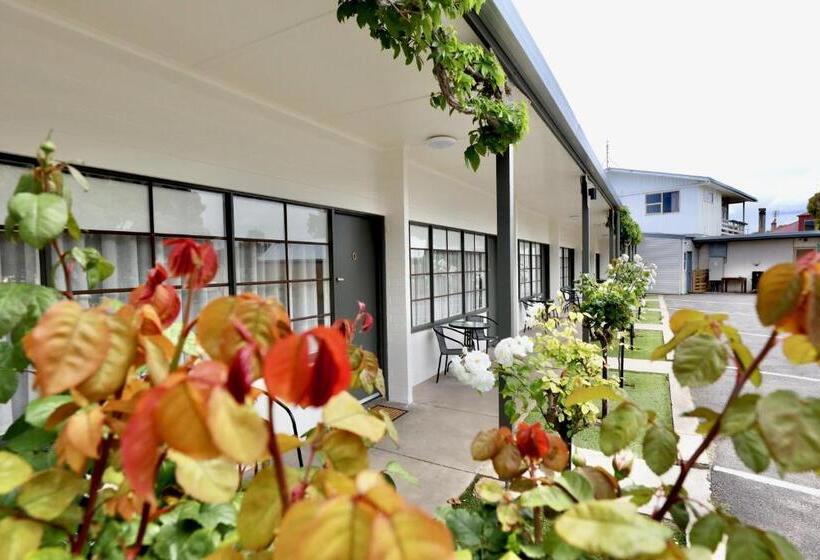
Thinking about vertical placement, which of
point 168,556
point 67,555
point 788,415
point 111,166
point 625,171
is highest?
point 625,171

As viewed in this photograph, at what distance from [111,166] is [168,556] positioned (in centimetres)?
244

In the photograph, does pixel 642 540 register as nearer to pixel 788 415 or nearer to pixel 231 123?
pixel 788 415

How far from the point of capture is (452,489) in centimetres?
272

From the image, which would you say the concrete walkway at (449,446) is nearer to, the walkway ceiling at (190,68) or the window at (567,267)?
the walkway ceiling at (190,68)

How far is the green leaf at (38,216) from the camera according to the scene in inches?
22.7

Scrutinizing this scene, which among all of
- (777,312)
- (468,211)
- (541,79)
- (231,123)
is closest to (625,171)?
(468,211)

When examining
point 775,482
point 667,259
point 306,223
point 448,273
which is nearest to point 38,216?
point 306,223

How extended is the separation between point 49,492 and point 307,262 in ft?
11.2

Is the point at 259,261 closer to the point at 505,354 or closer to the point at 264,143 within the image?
the point at 264,143

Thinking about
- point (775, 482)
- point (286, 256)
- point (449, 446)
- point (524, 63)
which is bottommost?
point (775, 482)

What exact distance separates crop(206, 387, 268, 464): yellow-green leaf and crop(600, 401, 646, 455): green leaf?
516 mm

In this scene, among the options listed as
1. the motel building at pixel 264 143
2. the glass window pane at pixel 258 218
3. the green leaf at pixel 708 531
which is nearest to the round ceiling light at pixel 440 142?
the motel building at pixel 264 143

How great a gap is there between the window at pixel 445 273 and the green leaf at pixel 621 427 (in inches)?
A: 175

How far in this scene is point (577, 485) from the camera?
2.11 feet
